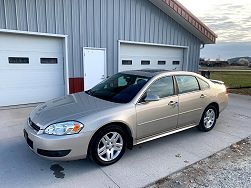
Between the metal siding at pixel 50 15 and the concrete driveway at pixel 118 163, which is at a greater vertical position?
the metal siding at pixel 50 15

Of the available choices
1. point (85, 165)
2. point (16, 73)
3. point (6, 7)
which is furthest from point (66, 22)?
point (85, 165)

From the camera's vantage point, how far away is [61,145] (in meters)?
2.84

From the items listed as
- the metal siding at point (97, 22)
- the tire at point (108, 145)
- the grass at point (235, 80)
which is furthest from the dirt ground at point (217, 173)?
the grass at point (235, 80)

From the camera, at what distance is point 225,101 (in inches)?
208

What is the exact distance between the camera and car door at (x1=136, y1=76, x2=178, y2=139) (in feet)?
11.6

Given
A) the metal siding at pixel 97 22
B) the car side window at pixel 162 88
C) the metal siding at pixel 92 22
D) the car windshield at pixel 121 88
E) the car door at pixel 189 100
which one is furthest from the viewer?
the metal siding at pixel 97 22

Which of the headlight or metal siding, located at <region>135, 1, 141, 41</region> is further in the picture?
metal siding, located at <region>135, 1, 141, 41</region>

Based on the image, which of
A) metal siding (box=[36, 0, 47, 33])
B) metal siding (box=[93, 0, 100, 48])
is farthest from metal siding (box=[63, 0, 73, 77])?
metal siding (box=[93, 0, 100, 48])

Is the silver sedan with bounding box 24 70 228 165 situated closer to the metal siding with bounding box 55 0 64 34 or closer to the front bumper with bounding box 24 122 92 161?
the front bumper with bounding box 24 122 92 161

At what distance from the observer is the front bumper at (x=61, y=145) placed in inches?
112

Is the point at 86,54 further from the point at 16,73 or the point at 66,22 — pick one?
the point at 16,73

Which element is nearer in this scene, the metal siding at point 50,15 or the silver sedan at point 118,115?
the silver sedan at point 118,115

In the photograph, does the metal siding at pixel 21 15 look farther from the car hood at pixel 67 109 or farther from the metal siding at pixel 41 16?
the car hood at pixel 67 109

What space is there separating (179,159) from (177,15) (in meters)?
7.80
